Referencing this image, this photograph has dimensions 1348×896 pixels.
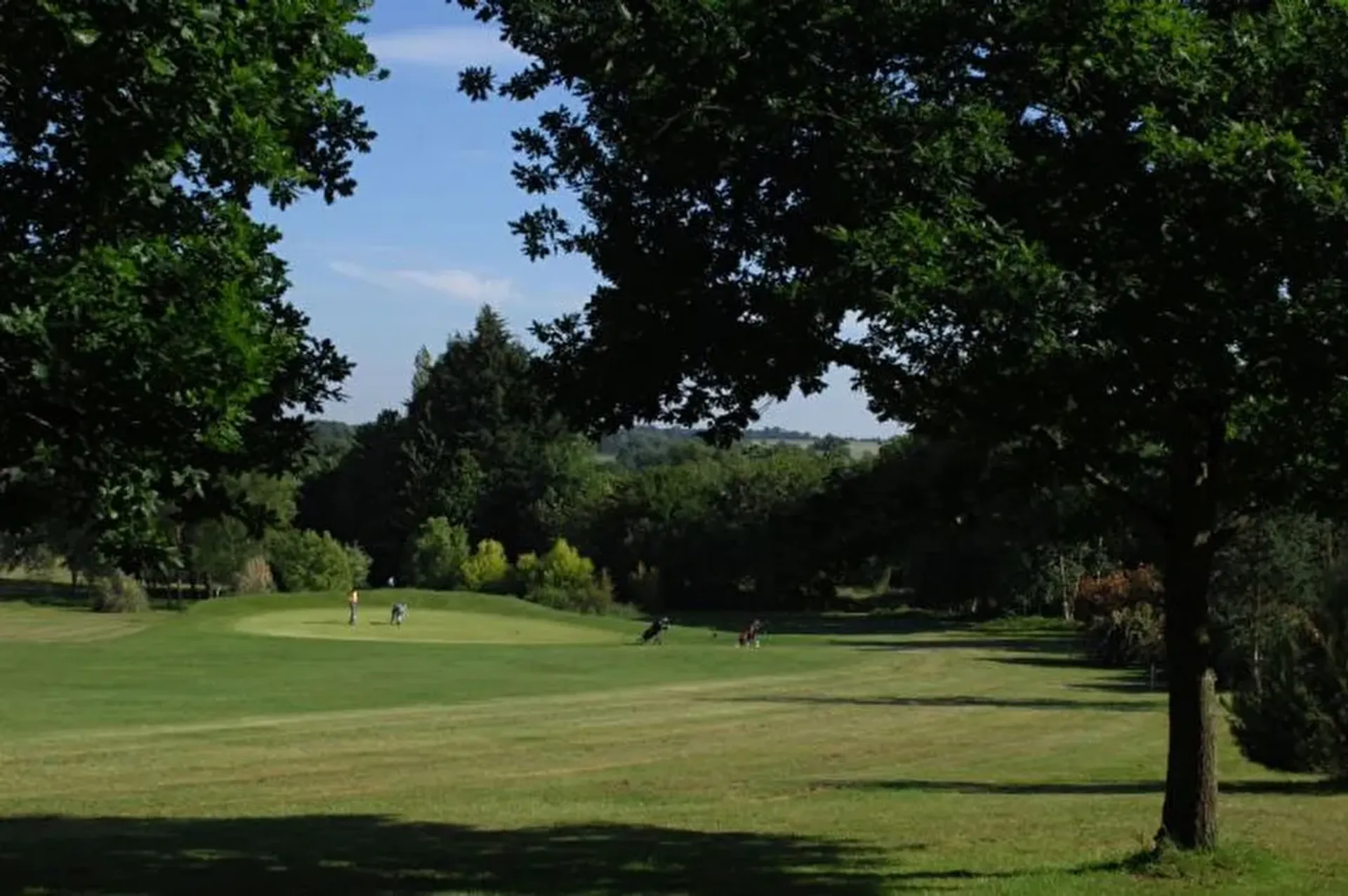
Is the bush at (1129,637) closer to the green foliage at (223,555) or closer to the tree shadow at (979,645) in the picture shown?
the tree shadow at (979,645)

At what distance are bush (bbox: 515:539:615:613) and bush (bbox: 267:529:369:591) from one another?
9745 millimetres

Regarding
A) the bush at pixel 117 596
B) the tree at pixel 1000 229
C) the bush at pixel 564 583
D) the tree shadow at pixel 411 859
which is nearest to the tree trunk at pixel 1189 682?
the tree at pixel 1000 229

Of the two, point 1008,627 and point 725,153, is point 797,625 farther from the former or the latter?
point 725,153

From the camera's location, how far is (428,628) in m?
61.4

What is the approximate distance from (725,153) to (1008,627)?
74403 millimetres

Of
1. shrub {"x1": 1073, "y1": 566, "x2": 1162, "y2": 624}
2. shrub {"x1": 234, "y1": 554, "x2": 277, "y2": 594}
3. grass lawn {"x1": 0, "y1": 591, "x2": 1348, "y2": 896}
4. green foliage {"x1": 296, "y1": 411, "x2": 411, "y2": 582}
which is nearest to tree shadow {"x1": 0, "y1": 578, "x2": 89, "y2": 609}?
shrub {"x1": 234, "y1": 554, "x2": 277, "y2": 594}

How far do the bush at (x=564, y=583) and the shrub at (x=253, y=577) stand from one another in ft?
44.0

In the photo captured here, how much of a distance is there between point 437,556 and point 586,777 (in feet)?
246

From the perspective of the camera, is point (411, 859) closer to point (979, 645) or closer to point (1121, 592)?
point (1121, 592)

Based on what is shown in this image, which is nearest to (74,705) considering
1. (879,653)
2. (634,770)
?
(634,770)

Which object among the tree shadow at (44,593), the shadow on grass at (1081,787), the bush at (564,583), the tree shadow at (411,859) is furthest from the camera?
the tree shadow at (44,593)

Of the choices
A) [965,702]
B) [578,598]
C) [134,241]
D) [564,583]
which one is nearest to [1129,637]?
[965,702]

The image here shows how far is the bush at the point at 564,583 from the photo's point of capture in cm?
7931

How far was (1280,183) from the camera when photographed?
912 centimetres
